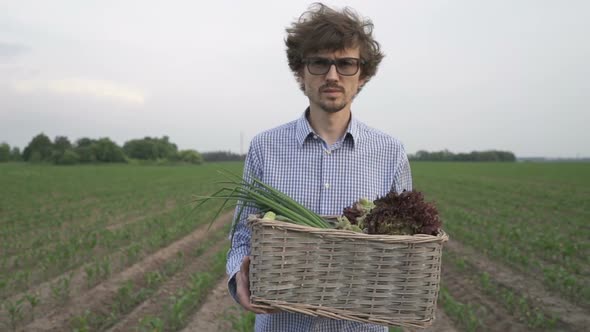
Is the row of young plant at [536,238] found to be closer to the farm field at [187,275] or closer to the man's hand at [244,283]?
the farm field at [187,275]

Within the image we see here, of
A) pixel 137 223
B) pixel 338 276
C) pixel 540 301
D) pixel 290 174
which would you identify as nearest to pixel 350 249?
pixel 338 276

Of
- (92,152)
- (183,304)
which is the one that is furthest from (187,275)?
(92,152)

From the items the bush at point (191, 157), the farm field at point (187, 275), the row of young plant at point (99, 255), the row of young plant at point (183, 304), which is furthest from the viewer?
the bush at point (191, 157)

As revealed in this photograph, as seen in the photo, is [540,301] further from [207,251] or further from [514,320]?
[207,251]

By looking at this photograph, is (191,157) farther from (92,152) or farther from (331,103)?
(331,103)

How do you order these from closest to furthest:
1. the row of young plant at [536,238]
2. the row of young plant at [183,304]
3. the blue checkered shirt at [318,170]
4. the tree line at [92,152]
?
1. the blue checkered shirt at [318,170]
2. the row of young plant at [183,304]
3. the row of young plant at [536,238]
4. the tree line at [92,152]

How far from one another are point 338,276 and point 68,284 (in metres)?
6.20

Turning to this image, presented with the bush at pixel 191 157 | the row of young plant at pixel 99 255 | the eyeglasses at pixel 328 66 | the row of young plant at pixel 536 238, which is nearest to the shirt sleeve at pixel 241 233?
the eyeglasses at pixel 328 66

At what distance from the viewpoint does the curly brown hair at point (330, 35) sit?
2.05m

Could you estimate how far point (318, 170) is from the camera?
2.24m

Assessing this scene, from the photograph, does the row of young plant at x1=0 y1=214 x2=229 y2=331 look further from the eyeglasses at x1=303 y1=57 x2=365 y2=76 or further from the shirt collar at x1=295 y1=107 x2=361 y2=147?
the eyeglasses at x1=303 y1=57 x2=365 y2=76

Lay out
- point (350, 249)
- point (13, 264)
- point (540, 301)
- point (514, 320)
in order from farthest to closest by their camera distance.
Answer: point (13, 264) → point (540, 301) → point (514, 320) → point (350, 249)

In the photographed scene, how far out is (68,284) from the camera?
21.7 ft

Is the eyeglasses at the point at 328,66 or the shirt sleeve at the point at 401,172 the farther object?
the shirt sleeve at the point at 401,172
